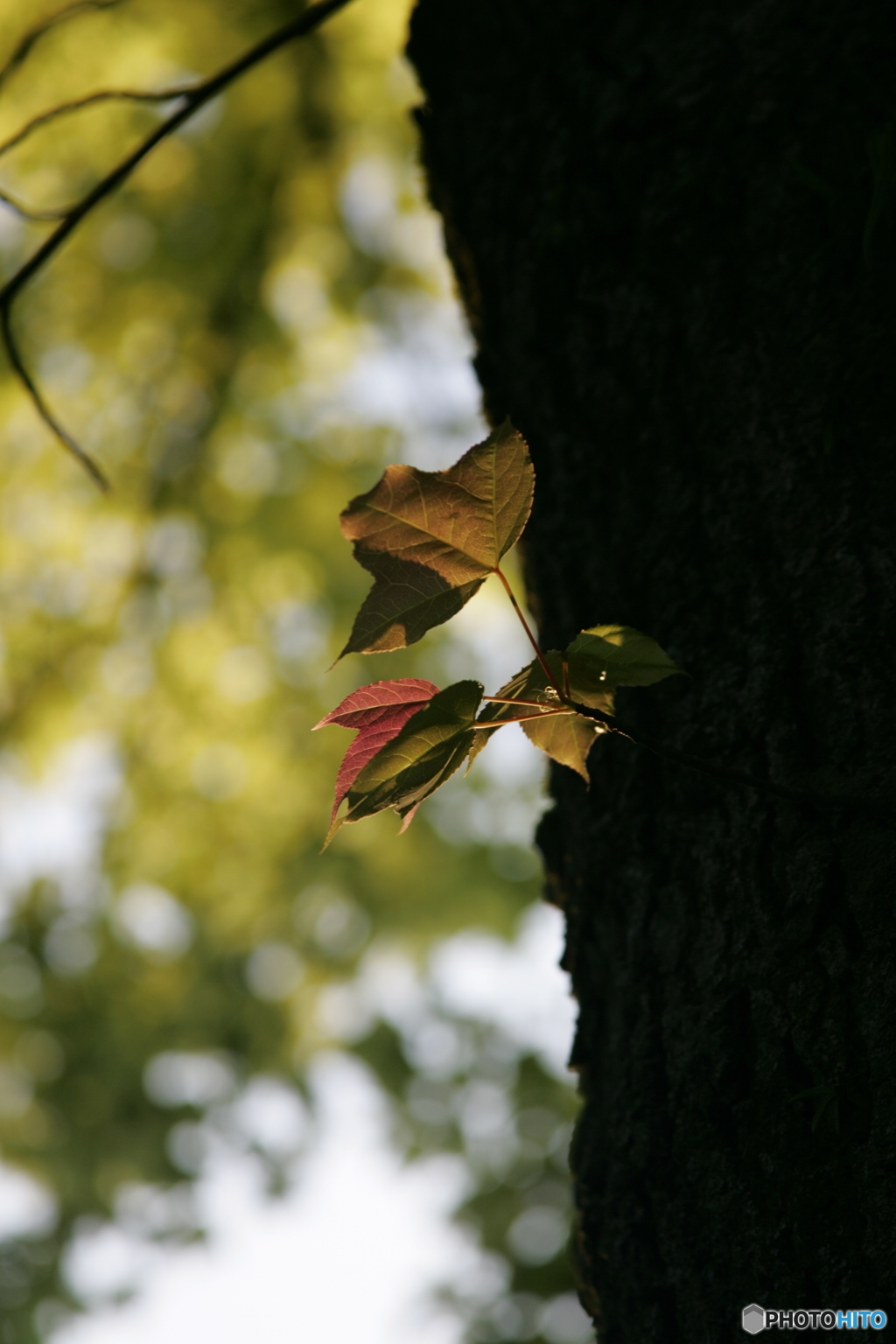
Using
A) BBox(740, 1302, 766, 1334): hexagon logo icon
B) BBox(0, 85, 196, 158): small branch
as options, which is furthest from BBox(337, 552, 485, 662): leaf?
BBox(0, 85, 196, 158): small branch

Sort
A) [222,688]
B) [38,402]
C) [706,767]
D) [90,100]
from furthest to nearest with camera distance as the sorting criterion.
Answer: [222,688] < [38,402] < [90,100] < [706,767]

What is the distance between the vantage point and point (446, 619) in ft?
1.35

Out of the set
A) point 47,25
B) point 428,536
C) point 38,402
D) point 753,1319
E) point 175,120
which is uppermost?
point 47,25

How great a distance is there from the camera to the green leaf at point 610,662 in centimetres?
38

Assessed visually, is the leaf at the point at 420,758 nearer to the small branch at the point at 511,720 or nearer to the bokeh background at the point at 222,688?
the small branch at the point at 511,720

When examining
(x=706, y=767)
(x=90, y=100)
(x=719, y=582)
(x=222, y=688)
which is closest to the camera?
(x=706, y=767)

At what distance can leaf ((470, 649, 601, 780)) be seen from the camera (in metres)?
0.40

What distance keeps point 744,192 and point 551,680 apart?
1.68 feet

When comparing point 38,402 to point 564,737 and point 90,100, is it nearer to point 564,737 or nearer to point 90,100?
point 90,100

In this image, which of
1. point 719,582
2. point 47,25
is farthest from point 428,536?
point 47,25

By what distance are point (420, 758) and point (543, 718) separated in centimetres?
7

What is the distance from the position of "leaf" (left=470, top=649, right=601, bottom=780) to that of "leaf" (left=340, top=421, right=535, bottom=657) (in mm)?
49

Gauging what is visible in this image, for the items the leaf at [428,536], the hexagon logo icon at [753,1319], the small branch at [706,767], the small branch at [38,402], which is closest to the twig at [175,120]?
the small branch at [38,402]

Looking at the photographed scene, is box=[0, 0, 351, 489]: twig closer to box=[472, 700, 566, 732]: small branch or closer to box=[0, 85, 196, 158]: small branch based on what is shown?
box=[0, 85, 196, 158]: small branch
